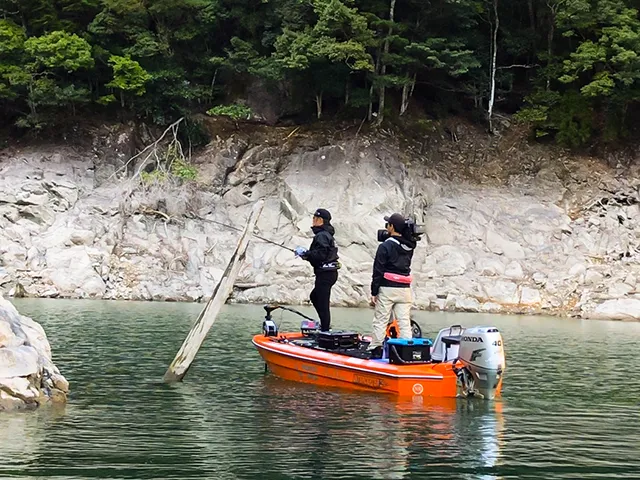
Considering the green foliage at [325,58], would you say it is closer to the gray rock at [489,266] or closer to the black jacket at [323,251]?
the gray rock at [489,266]

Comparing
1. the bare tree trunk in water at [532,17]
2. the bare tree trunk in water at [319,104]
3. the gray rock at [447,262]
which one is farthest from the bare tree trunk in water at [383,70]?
the gray rock at [447,262]

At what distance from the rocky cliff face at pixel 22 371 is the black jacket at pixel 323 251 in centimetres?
464

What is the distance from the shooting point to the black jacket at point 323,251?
1431 centimetres

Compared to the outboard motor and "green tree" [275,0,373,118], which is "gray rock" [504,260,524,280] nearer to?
"green tree" [275,0,373,118]

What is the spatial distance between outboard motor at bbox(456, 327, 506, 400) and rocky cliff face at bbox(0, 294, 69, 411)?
16.4ft

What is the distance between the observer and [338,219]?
105 ft

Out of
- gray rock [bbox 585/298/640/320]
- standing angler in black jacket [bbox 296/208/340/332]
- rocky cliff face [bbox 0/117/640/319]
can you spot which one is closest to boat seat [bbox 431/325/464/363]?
standing angler in black jacket [bbox 296/208/340/332]

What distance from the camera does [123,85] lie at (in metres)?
34.7

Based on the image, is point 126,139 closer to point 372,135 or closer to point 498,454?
point 372,135

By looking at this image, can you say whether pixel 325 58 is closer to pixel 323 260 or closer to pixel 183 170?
pixel 183 170

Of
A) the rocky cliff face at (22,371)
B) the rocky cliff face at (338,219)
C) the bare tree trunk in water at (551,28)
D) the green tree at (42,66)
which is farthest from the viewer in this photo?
the bare tree trunk in water at (551,28)

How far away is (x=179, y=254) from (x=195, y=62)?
10.4 meters

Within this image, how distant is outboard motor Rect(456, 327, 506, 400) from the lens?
11570 millimetres

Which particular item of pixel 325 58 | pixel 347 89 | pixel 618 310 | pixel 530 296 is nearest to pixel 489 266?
pixel 530 296
